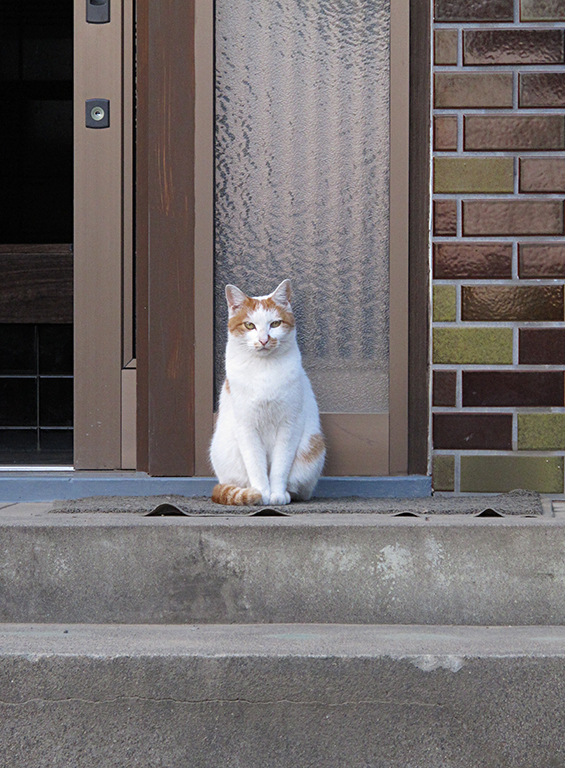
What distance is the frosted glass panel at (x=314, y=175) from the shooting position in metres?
2.80

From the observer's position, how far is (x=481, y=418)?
2.75 meters

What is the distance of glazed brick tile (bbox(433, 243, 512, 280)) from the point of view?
273 centimetres

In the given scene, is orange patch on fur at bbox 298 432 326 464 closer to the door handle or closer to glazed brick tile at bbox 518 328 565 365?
glazed brick tile at bbox 518 328 565 365

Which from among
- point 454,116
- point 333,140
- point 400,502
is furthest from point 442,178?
point 400,502

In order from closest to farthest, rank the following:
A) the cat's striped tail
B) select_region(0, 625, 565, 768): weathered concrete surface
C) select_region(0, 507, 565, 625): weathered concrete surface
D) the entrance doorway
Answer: select_region(0, 625, 565, 768): weathered concrete surface
select_region(0, 507, 565, 625): weathered concrete surface
the cat's striped tail
the entrance doorway

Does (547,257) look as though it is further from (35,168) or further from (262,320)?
(35,168)

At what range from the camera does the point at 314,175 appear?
2.83 meters

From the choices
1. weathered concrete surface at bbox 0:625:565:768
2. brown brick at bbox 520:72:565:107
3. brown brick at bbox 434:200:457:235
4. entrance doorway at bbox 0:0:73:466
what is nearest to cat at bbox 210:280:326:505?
brown brick at bbox 434:200:457:235

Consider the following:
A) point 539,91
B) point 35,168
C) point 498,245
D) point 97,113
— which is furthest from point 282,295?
point 35,168

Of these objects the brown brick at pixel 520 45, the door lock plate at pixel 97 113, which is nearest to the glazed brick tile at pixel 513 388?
the brown brick at pixel 520 45

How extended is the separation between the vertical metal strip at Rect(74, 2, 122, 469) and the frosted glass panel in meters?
0.36

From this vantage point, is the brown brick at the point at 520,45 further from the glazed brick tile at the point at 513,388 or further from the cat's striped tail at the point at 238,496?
the cat's striped tail at the point at 238,496

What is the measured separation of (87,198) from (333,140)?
842mm

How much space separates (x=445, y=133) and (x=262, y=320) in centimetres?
87
